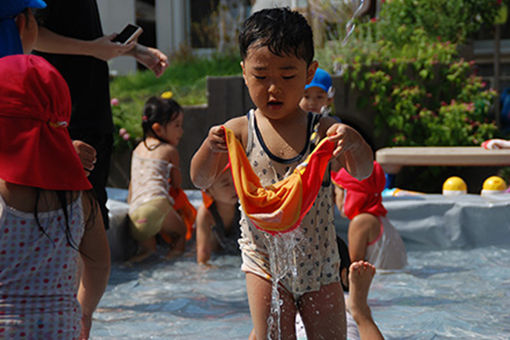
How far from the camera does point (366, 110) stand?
8102 mm

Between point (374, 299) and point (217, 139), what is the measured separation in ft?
6.60

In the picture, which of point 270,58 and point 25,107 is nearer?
point 25,107

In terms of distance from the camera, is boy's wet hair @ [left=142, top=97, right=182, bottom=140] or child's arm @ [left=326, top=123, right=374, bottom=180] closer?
child's arm @ [left=326, top=123, right=374, bottom=180]

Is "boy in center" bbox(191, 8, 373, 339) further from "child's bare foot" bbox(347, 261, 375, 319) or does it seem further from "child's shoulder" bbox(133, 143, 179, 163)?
"child's shoulder" bbox(133, 143, 179, 163)

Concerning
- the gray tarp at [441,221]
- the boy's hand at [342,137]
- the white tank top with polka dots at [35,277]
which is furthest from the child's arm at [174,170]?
the white tank top with polka dots at [35,277]

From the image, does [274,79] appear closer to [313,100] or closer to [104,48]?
[104,48]

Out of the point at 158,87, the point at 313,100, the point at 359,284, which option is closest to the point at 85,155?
the point at 359,284

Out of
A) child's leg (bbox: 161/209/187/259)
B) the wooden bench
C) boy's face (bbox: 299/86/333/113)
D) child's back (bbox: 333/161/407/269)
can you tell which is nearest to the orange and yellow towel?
child's back (bbox: 333/161/407/269)

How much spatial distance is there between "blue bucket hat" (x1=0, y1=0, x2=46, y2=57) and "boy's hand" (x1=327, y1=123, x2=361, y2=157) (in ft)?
4.31

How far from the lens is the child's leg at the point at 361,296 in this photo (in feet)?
9.34

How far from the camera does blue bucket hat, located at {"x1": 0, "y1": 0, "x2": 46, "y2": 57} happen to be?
8.73ft

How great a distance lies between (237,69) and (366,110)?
309cm

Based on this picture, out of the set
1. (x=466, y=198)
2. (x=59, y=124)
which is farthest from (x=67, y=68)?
(x=466, y=198)

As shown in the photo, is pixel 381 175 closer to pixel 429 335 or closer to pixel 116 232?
pixel 429 335
